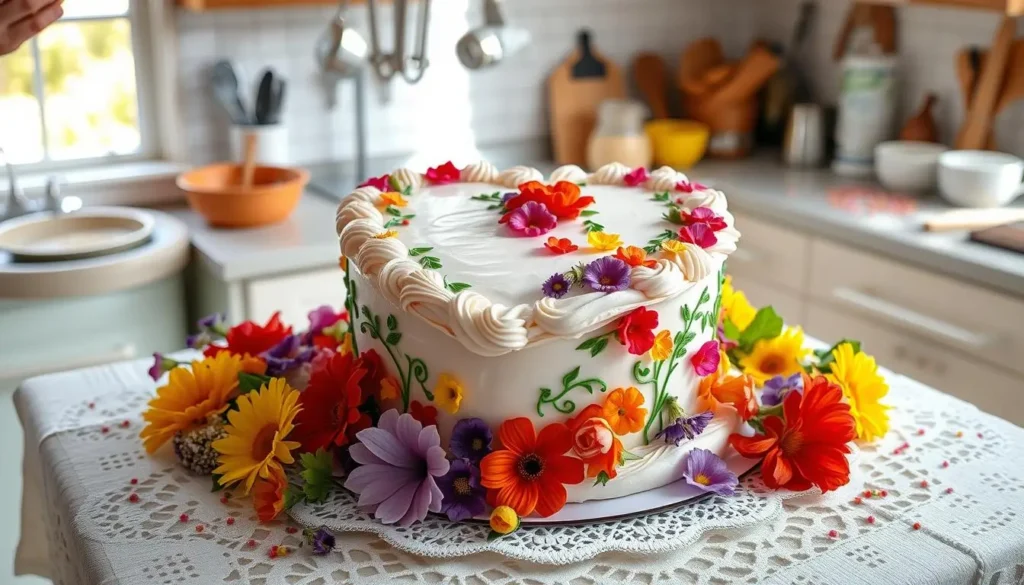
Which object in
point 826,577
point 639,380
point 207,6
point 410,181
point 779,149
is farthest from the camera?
point 779,149

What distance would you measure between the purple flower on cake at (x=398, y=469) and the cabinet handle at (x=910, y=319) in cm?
137

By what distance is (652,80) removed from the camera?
3.13 meters

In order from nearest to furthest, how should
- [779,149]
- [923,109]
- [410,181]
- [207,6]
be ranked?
[410,181] < [207,6] < [923,109] < [779,149]

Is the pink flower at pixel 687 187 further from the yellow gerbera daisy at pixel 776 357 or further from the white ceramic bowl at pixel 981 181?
the white ceramic bowl at pixel 981 181

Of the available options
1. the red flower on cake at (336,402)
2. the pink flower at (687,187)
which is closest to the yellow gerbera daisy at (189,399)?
the red flower on cake at (336,402)

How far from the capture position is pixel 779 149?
125 inches

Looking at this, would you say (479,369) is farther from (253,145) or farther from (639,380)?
(253,145)

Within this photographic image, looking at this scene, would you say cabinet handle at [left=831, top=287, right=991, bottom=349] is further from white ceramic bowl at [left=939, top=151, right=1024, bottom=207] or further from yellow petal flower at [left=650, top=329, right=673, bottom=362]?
yellow petal flower at [left=650, top=329, right=673, bottom=362]

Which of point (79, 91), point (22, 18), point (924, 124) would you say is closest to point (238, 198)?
point (79, 91)

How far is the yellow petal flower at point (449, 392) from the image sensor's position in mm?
1140

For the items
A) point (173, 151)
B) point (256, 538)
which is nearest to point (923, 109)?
point (173, 151)

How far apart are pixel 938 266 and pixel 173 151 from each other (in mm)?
1774

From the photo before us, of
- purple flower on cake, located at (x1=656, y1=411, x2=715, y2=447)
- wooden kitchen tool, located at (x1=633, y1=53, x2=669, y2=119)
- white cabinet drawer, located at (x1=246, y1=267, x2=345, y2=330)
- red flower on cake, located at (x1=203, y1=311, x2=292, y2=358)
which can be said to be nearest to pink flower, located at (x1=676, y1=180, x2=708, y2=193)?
purple flower on cake, located at (x1=656, y1=411, x2=715, y2=447)

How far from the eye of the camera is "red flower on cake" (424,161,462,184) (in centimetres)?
150
